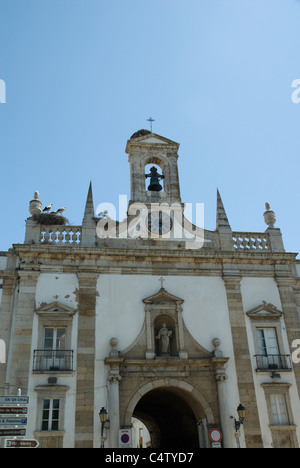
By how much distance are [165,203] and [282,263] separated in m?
4.64

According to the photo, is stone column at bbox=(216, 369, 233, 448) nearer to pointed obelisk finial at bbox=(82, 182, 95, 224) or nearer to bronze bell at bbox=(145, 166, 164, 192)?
pointed obelisk finial at bbox=(82, 182, 95, 224)

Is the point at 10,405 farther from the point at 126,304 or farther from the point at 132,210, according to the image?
the point at 132,210

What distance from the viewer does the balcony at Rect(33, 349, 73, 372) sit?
14023mm

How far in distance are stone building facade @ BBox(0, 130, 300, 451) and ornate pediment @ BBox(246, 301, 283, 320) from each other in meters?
0.04

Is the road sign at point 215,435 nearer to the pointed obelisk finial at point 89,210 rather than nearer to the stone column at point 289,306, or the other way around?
the stone column at point 289,306

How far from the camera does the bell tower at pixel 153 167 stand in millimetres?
17781

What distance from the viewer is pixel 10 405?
917 centimetres

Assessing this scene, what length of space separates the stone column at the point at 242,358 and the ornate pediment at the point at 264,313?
337mm

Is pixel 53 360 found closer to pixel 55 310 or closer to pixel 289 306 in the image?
pixel 55 310

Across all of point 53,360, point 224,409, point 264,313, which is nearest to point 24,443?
point 53,360

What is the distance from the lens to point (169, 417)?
1772 centimetres

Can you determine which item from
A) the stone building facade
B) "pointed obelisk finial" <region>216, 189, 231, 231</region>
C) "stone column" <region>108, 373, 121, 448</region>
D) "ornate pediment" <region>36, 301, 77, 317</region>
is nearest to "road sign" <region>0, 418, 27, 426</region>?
the stone building facade

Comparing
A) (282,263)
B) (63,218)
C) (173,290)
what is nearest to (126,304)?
(173,290)

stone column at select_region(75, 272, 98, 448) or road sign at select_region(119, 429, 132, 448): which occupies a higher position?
stone column at select_region(75, 272, 98, 448)
